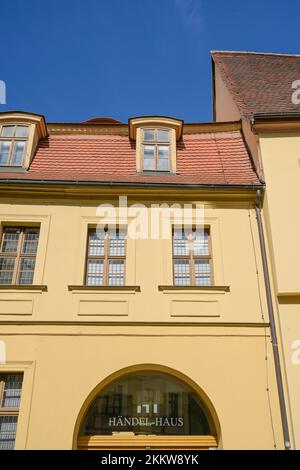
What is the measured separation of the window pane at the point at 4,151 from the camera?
11297 mm

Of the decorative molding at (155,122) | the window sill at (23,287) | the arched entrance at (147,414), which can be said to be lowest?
the arched entrance at (147,414)

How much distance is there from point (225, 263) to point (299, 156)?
3.07 metres

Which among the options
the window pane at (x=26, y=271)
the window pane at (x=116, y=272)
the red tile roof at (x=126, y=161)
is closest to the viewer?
the window pane at (x=26, y=271)

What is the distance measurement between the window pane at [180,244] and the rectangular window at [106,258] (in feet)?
3.71

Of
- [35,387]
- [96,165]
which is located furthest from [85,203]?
[35,387]

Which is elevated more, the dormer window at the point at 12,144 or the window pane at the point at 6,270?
the dormer window at the point at 12,144

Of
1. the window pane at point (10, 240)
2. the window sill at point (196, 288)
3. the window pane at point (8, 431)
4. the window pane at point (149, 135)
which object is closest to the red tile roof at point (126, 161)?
the window pane at point (149, 135)

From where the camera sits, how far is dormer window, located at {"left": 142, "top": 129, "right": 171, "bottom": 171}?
1148 cm

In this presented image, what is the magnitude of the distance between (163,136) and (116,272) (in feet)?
14.2

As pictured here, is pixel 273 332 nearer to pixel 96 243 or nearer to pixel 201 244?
pixel 201 244

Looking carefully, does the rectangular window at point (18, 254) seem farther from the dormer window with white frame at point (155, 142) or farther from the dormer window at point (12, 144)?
the dormer window with white frame at point (155, 142)

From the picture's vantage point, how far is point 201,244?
998 cm

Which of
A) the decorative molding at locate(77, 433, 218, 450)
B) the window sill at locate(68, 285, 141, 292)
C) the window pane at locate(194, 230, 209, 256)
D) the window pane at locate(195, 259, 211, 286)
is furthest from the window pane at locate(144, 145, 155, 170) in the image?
the decorative molding at locate(77, 433, 218, 450)
